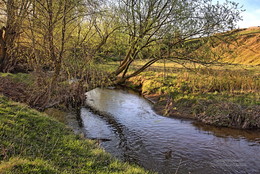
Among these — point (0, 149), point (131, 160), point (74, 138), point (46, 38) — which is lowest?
point (131, 160)

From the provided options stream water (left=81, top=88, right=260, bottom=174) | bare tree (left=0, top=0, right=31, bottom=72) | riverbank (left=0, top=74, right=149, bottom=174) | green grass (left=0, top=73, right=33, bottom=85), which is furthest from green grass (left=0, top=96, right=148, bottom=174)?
bare tree (left=0, top=0, right=31, bottom=72)

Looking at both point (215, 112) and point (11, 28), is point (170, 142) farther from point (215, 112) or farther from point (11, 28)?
point (11, 28)

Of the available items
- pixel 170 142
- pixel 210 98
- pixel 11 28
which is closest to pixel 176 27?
pixel 170 142

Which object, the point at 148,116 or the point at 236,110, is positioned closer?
the point at 236,110

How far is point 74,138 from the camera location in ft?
24.8

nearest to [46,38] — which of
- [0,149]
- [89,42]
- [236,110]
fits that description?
[89,42]

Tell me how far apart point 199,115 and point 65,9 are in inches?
383

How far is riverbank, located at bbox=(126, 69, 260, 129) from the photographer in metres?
12.7

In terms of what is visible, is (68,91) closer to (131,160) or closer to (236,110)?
(131,160)

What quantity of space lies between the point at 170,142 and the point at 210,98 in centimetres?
694

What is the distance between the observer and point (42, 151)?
5.66m

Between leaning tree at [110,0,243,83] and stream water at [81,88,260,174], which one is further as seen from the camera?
leaning tree at [110,0,243,83]

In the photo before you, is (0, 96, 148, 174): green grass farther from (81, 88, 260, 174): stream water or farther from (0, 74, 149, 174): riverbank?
(81, 88, 260, 174): stream water

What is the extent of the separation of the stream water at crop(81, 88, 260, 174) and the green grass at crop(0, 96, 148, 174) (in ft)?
7.25
